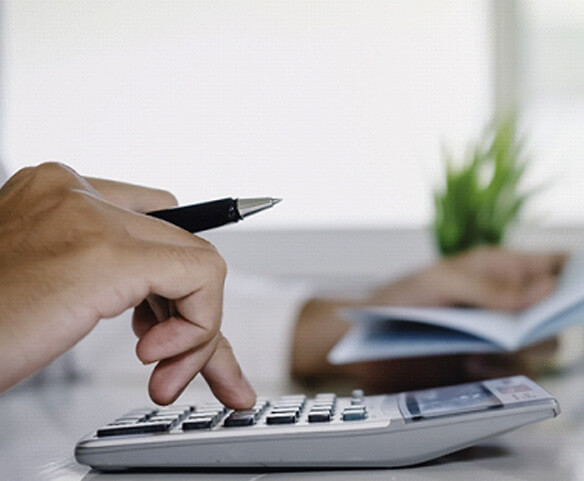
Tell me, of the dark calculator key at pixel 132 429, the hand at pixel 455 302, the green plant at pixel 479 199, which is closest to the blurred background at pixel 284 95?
the green plant at pixel 479 199

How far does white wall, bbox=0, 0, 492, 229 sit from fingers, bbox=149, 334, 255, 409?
3.65 ft

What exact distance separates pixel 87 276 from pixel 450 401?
20 cm

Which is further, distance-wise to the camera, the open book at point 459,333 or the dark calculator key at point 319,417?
the open book at point 459,333

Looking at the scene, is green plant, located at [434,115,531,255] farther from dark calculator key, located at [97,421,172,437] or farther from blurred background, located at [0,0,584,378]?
dark calculator key, located at [97,421,172,437]

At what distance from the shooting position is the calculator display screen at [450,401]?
33cm

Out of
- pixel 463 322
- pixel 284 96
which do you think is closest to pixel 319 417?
pixel 463 322

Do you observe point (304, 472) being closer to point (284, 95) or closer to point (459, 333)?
point (459, 333)

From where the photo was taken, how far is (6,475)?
330 mm

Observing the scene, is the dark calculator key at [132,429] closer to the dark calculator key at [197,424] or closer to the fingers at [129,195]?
the dark calculator key at [197,424]

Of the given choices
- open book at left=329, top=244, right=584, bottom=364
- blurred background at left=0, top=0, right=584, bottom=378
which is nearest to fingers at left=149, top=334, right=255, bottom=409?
open book at left=329, top=244, right=584, bottom=364

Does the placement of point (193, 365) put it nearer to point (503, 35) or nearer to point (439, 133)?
point (439, 133)

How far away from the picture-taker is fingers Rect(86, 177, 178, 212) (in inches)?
16.1

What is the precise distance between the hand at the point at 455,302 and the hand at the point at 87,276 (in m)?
0.33

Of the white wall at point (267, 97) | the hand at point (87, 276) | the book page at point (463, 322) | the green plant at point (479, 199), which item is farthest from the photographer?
the white wall at point (267, 97)
